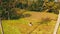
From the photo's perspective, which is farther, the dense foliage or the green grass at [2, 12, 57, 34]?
the dense foliage

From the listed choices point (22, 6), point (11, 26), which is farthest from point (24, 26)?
point (22, 6)

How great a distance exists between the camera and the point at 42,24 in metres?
1.77

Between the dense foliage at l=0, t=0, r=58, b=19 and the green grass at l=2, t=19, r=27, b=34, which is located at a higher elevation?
the dense foliage at l=0, t=0, r=58, b=19

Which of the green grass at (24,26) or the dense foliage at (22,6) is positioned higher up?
the dense foliage at (22,6)

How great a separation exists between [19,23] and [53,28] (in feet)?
1.31

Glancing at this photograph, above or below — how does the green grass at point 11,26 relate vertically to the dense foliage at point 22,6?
below

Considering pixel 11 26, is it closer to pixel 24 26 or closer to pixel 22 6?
pixel 24 26

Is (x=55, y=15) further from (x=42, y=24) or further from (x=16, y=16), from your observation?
(x=16, y=16)

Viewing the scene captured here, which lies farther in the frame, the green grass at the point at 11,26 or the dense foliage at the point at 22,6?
the dense foliage at the point at 22,6

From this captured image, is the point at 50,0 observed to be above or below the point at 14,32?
above

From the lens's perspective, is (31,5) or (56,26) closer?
(56,26)

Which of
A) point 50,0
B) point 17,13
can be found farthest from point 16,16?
point 50,0

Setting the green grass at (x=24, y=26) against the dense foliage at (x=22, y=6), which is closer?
the green grass at (x=24, y=26)

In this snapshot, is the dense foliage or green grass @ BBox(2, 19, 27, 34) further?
the dense foliage
